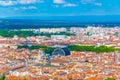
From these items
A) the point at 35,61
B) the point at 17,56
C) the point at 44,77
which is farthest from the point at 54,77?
the point at 17,56

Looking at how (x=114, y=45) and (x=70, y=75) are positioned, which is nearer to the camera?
(x=70, y=75)

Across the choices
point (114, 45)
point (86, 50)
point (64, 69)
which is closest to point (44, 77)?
point (64, 69)

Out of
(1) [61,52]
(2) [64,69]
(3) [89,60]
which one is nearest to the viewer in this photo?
(2) [64,69]

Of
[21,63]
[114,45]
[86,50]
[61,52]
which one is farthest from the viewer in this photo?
[114,45]

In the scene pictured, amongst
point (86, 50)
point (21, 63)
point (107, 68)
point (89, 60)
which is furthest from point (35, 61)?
point (86, 50)

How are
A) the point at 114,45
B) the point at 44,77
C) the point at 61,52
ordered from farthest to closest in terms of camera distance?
1. the point at 114,45
2. the point at 61,52
3. the point at 44,77

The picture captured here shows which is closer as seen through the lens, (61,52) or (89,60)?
(89,60)

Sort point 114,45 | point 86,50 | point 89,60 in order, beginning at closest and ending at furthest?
point 89,60 < point 86,50 < point 114,45

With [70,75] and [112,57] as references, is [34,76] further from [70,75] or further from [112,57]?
[112,57]

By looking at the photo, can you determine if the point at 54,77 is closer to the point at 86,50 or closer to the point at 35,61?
the point at 35,61
